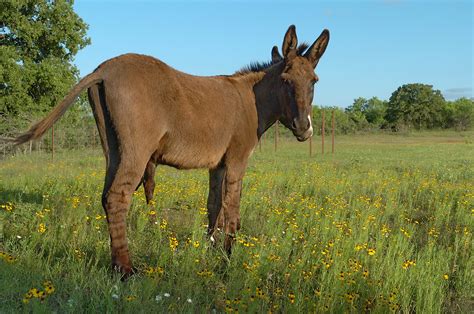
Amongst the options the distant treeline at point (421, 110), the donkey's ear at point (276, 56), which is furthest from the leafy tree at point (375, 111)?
the donkey's ear at point (276, 56)

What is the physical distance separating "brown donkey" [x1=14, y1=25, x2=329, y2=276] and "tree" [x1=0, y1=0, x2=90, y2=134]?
17.9 m

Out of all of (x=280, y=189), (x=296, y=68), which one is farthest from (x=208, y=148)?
(x=280, y=189)

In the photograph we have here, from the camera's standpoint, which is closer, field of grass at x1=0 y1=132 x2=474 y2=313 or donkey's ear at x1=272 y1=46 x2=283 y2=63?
field of grass at x1=0 y1=132 x2=474 y2=313

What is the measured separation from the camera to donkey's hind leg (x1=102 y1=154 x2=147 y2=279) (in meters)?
3.92

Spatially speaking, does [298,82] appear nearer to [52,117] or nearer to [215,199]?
[215,199]

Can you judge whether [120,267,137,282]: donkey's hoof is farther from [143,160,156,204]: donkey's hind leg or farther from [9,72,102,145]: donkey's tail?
[143,160,156,204]: donkey's hind leg

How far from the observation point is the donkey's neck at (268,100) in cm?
550

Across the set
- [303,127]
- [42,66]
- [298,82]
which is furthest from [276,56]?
[42,66]

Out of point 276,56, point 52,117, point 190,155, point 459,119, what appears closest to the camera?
point 52,117

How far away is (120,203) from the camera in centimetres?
392

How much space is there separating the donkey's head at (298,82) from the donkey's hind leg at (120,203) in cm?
198

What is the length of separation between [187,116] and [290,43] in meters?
1.78

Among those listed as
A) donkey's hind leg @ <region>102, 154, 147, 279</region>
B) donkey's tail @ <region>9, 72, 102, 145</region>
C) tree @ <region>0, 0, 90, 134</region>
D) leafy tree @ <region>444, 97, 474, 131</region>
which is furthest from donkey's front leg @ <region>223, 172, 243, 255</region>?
leafy tree @ <region>444, 97, 474, 131</region>

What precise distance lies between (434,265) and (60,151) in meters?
18.4
